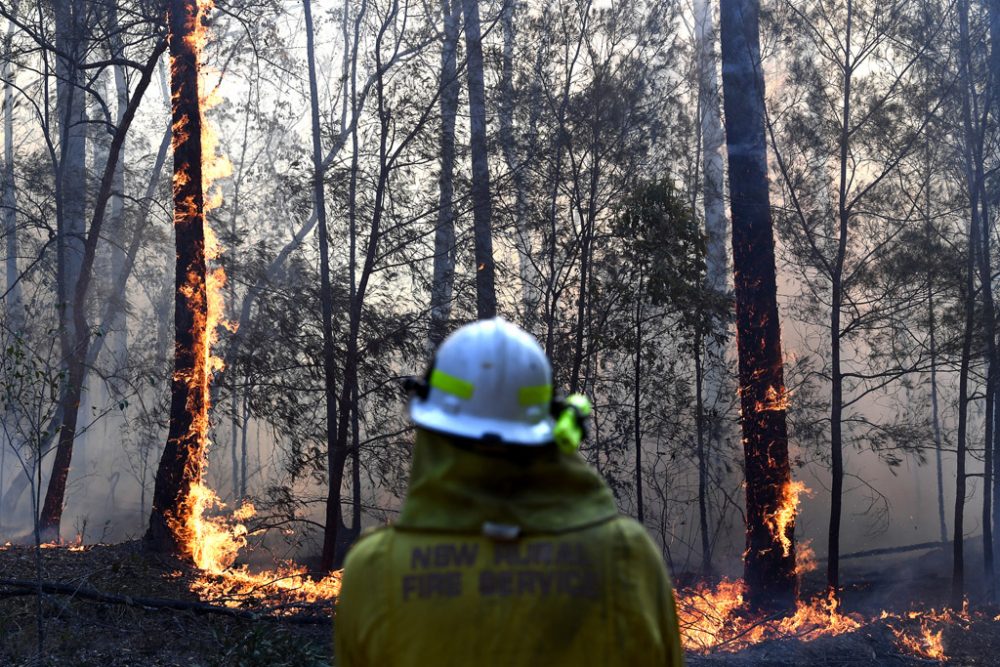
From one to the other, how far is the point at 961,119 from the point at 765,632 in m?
10.2

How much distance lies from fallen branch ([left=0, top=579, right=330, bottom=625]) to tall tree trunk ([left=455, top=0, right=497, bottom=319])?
24.0ft

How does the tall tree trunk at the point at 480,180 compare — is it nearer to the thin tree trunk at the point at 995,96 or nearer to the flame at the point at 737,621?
the flame at the point at 737,621

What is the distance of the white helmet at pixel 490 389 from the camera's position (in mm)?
1758

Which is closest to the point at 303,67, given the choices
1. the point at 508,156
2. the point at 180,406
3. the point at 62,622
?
the point at 508,156

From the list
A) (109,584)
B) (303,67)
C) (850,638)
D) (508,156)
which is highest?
(303,67)

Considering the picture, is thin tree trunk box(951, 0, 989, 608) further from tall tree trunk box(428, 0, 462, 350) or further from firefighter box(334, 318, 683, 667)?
firefighter box(334, 318, 683, 667)

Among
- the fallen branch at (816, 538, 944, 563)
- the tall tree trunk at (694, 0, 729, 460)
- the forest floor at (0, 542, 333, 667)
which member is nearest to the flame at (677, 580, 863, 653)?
the forest floor at (0, 542, 333, 667)

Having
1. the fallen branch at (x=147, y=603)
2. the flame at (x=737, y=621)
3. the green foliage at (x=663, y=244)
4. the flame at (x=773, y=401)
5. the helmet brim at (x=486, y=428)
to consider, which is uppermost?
the green foliage at (x=663, y=244)

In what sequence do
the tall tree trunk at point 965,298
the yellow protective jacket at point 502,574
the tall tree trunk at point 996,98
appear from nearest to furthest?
the yellow protective jacket at point 502,574, the tall tree trunk at point 965,298, the tall tree trunk at point 996,98

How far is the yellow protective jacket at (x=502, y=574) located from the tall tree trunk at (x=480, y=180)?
1215 cm

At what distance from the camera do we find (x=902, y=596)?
685 inches

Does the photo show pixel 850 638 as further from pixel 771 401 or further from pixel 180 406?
pixel 180 406

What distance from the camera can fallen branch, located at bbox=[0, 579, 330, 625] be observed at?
725 cm

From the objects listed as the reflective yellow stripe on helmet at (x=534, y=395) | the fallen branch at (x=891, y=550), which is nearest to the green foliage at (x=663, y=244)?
the fallen branch at (x=891, y=550)
